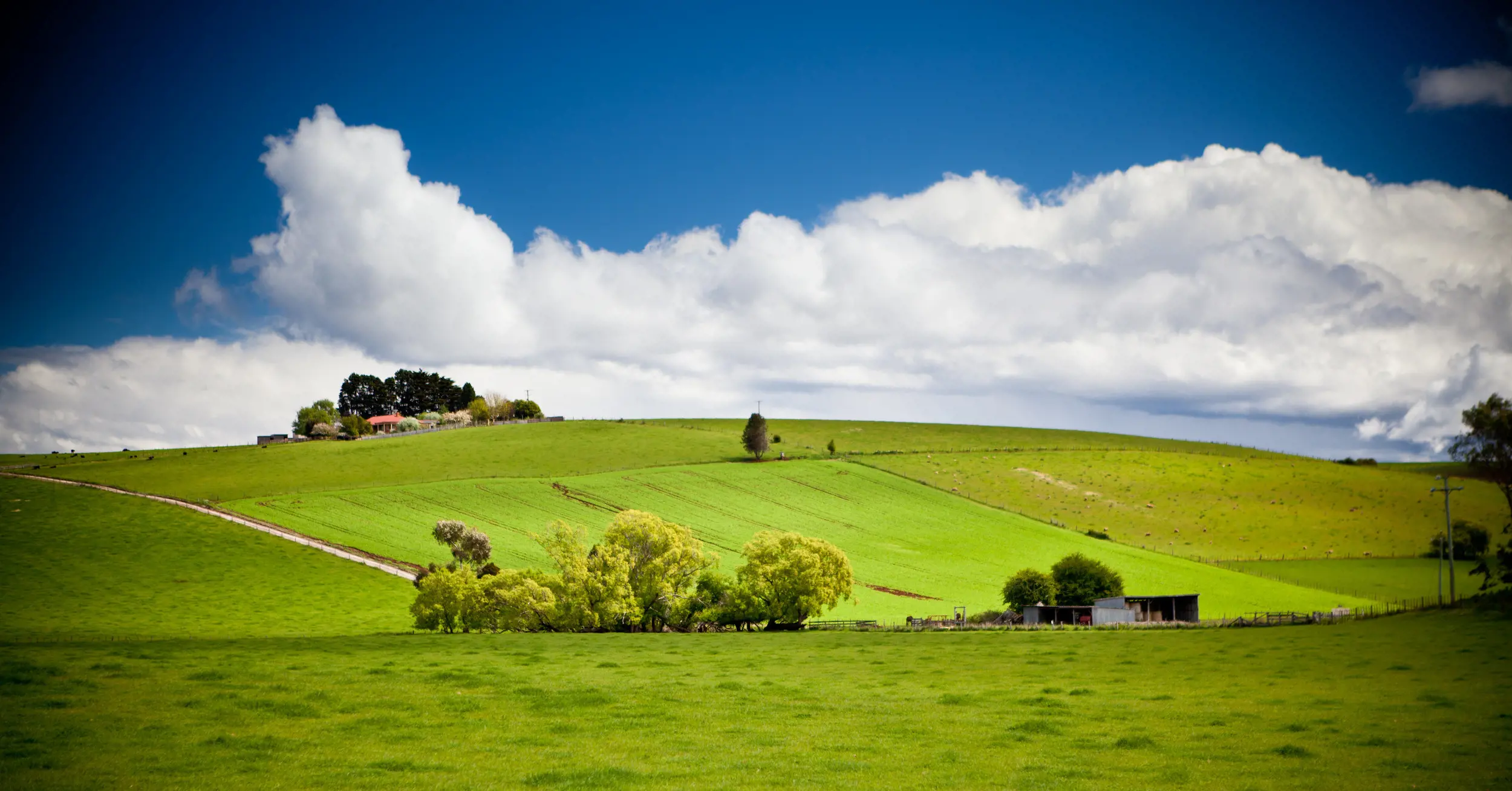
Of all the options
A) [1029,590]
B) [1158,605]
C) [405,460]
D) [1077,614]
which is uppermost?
[405,460]

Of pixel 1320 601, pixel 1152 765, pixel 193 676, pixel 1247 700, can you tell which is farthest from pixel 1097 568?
pixel 193 676

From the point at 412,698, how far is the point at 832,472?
105 metres

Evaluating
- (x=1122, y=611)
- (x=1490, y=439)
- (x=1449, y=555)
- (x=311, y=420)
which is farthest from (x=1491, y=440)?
(x=311, y=420)

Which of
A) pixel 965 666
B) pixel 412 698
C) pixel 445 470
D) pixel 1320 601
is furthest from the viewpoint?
pixel 445 470

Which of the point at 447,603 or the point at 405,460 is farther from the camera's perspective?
the point at 405,460

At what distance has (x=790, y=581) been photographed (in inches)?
2640

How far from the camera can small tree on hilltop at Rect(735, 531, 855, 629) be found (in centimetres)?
6681

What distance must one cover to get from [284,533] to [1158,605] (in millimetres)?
82522

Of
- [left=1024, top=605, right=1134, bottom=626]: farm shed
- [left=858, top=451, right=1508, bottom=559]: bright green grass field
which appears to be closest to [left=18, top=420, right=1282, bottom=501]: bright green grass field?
[left=858, top=451, right=1508, bottom=559]: bright green grass field

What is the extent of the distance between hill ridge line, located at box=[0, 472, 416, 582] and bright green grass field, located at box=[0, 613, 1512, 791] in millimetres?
35483

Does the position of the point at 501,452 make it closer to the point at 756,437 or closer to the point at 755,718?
the point at 756,437

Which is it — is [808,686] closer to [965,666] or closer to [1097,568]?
[965,666]

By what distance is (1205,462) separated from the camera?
5901 inches

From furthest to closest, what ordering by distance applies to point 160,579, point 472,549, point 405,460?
point 405,460 < point 472,549 < point 160,579
